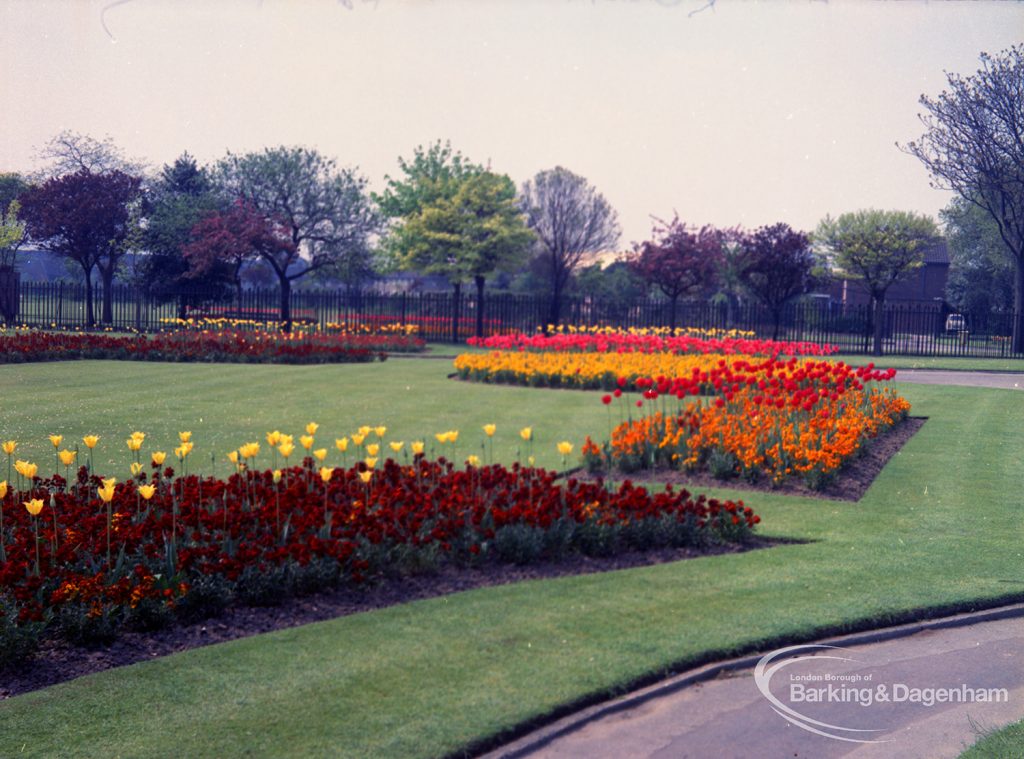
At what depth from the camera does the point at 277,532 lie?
6500 mm

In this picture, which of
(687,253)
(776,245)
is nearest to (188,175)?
(687,253)

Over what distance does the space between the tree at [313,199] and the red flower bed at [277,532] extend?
38.9 meters

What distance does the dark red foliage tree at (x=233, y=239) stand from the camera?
3694 cm

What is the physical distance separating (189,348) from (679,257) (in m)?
20.7

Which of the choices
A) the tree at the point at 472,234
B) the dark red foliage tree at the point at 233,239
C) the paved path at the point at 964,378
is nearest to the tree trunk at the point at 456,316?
the tree at the point at 472,234

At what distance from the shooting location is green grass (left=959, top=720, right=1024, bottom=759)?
4.28 m

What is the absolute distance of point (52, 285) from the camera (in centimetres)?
3641

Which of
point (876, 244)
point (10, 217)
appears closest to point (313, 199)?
point (10, 217)

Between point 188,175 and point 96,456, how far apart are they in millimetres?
37957

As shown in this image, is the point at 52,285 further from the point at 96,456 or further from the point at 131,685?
the point at 131,685

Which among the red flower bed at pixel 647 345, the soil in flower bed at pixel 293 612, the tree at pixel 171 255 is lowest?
the soil in flower bed at pixel 293 612

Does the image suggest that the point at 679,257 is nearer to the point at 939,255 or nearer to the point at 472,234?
the point at 472,234

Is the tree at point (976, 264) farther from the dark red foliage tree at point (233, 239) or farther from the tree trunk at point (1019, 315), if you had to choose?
the dark red foliage tree at point (233, 239)

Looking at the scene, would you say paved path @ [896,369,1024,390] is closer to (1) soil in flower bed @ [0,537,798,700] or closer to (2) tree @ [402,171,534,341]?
(1) soil in flower bed @ [0,537,798,700]
